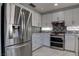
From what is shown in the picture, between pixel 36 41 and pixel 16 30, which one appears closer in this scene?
pixel 16 30

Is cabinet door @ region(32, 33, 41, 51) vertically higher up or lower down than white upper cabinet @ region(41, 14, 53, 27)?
lower down

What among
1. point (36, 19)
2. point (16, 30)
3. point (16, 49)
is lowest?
point (16, 49)

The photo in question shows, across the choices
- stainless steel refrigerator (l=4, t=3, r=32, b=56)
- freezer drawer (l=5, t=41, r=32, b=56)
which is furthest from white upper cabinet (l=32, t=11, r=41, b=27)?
freezer drawer (l=5, t=41, r=32, b=56)

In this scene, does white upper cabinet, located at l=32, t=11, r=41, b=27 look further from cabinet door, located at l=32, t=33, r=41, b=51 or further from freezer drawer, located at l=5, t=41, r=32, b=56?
freezer drawer, located at l=5, t=41, r=32, b=56

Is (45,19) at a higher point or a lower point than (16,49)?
higher

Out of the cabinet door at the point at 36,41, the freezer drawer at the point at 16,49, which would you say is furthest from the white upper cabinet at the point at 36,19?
the freezer drawer at the point at 16,49

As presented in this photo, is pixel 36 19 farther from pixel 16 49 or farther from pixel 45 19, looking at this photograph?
pixel 16 49

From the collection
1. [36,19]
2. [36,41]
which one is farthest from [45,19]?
[36,41]

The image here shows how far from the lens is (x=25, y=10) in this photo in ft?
3.98

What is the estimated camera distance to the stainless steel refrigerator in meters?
0.93

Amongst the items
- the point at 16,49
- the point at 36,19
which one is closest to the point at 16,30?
the point at 16,49

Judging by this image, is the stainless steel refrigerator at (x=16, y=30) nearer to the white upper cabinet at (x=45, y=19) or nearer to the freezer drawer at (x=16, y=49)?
the freezer drawer at (x=16, y=49)

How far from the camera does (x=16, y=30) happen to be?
1091 mm

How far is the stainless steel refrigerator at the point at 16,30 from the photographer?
0.93 meters
